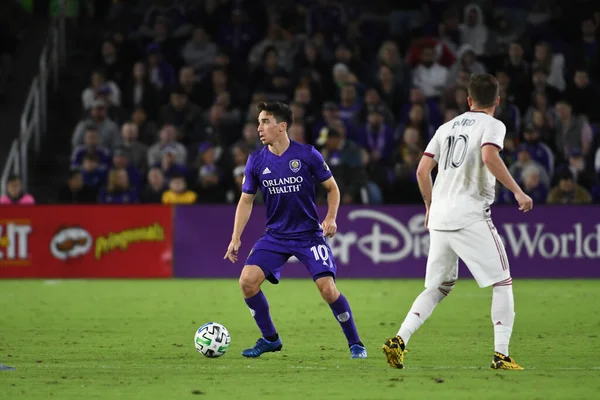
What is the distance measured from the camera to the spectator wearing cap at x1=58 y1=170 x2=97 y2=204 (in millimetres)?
21094

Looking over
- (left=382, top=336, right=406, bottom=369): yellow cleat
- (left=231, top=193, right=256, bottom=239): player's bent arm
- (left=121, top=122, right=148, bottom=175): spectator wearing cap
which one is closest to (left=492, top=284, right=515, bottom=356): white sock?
(left=382, top=336, right=406, bottom=369): yellow cleat

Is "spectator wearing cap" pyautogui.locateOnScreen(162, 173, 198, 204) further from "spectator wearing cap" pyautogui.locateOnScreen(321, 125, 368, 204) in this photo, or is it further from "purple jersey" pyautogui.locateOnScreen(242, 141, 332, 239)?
"purple jersey" pyautogui.locateOnScreen(242, 141, 332, 239)

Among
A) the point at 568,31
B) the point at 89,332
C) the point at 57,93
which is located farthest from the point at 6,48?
the point at 89,332

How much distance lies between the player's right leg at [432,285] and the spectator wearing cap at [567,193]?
11.5 meters

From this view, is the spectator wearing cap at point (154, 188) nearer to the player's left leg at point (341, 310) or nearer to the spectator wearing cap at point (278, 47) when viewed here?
the spectator wearing cap at point (278, 47)

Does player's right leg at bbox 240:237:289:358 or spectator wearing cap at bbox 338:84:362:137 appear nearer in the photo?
player's right leg at bbox 240:237:289:358

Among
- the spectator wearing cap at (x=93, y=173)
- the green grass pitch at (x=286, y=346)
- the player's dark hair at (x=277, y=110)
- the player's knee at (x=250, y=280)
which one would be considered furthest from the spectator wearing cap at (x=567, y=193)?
the player's knee at (x=250, y=280)

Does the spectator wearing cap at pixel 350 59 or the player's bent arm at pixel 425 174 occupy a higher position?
the spectator wearing cap at pixel 350 59

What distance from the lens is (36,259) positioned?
19.8 m

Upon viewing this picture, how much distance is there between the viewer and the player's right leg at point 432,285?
898 cm

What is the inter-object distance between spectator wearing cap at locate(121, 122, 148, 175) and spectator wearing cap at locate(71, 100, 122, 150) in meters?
0.39

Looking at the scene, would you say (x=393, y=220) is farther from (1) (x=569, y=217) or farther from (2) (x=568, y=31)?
(2) (x=568, y=31)

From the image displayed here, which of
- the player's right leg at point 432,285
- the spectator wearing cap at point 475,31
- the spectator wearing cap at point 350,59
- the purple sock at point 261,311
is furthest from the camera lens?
the spectator wearing cap at point 475,31

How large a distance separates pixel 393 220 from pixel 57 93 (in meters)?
8.70
